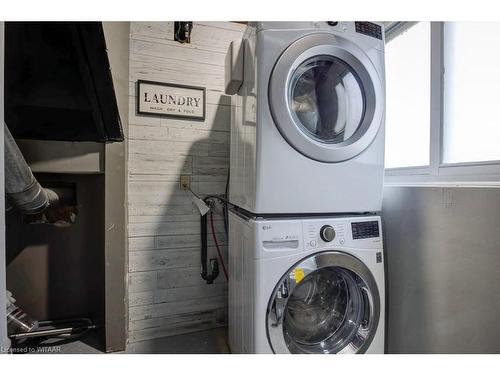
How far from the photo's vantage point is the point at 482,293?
34.0 inches

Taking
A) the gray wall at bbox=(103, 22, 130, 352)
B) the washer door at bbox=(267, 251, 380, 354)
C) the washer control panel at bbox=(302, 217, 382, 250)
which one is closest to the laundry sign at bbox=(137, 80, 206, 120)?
the gray wall at bbox=(103, 22, 130, 352)

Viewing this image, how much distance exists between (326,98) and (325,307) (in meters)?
1.01

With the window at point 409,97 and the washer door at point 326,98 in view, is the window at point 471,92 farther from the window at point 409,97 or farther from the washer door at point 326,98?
the washer door at point 326,98

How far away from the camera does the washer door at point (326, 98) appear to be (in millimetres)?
995

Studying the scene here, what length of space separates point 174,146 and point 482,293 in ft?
5.51

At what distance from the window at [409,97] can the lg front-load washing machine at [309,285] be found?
2.09 ft

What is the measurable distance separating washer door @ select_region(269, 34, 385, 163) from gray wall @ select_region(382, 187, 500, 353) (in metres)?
0.40

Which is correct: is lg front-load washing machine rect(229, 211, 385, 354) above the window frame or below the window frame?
below

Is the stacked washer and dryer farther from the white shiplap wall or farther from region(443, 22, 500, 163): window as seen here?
the white shiplap wall

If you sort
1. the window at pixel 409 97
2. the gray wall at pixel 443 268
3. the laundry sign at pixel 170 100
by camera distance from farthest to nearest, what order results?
the laundry sign at pixel 170 100 → the window at pixel 409 97 → the gray wall at pixel 443 268

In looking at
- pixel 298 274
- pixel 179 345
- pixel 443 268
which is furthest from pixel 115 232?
pixel 443 268

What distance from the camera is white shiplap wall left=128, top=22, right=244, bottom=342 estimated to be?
1.59 meters

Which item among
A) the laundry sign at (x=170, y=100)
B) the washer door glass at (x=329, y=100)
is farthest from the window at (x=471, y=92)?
the laundry sign at (x=170, y=100)

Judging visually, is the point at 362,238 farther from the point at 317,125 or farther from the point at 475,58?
the point at 475,58
